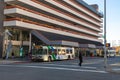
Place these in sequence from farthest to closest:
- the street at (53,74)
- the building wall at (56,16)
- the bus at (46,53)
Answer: the building wall at (56,16)
the bus at (46,53)
the street at (53,74)

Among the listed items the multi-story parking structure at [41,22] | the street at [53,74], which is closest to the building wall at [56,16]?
the multi-story parking structure at [41,22]

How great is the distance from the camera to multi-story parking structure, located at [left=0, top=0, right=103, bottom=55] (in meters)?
51.8

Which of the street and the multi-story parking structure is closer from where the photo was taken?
the street

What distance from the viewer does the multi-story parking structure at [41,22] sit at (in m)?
51.8

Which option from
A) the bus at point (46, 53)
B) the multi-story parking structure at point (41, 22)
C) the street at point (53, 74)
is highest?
the multi-story parking structure at point (41, 22)

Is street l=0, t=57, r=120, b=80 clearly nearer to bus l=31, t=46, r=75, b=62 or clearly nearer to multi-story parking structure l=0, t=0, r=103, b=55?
bus l=31, t=46, r=75, b=62

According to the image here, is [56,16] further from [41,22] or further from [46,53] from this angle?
[46,53]

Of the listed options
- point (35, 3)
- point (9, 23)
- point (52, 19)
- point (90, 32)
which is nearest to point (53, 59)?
point (9, 23)

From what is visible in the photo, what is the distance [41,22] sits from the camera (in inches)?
2424

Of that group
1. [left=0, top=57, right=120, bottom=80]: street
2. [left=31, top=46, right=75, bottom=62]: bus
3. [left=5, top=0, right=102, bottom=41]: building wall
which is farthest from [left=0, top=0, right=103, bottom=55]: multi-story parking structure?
[left=0, top=57, right=120, bottom=80]: street

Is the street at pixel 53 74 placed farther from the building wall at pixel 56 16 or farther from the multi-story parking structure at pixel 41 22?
the building wall at pixel 56 16

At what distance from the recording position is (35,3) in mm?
56062

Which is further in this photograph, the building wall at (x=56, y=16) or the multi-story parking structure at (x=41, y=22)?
the building wall at (x=56, y=16)

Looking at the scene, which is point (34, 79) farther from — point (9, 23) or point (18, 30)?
point (18, 30)
